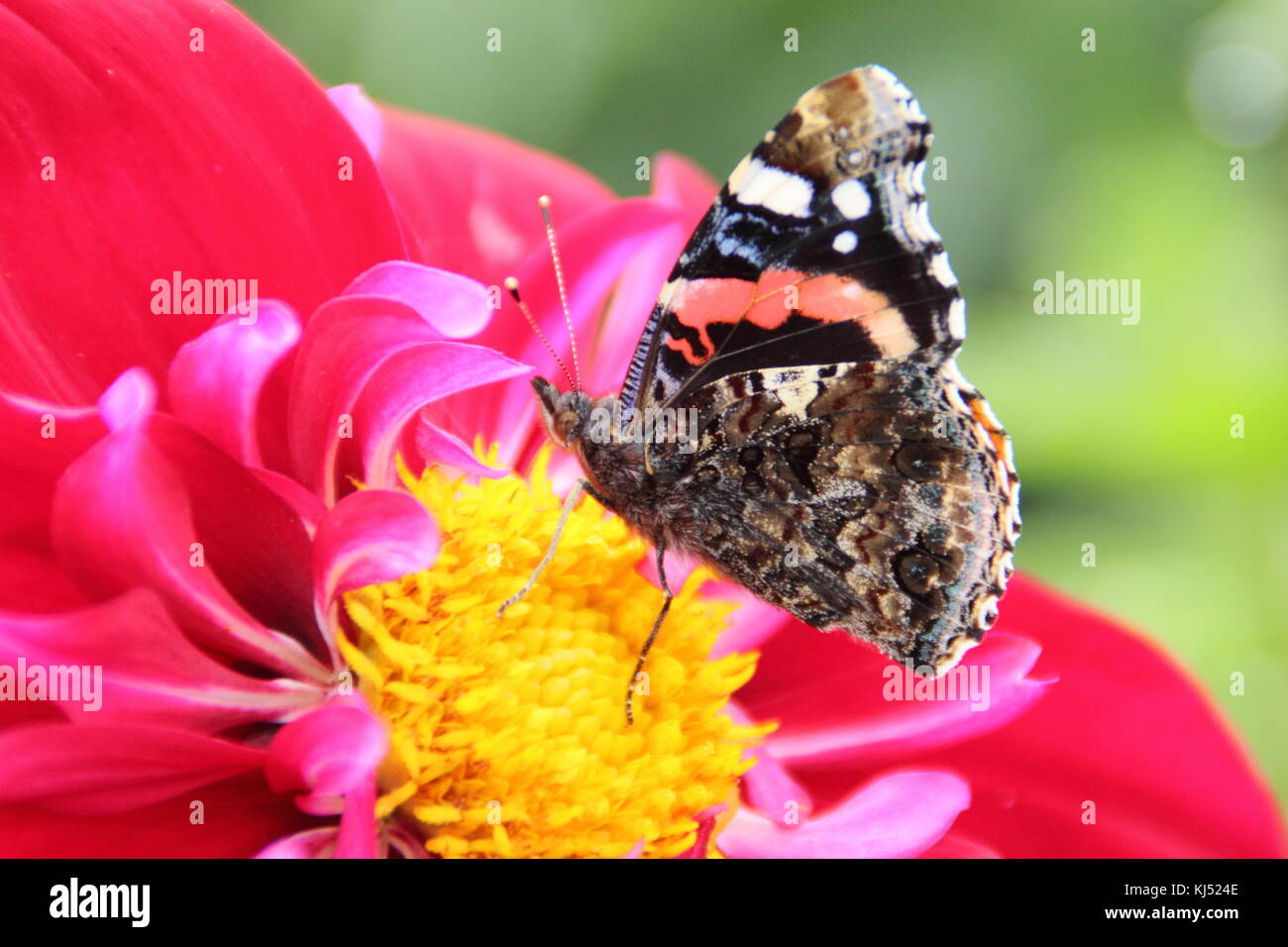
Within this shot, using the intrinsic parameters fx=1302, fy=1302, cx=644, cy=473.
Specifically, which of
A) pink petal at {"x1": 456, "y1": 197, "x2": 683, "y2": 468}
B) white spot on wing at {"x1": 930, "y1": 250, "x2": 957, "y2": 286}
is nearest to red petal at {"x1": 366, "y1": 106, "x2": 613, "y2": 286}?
pink petal at {"x1": 456, "y1": 197, "x2": 683, "y2": 468}

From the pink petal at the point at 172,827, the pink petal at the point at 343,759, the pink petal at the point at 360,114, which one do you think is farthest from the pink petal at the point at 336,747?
the pink petal at the point at 360,114

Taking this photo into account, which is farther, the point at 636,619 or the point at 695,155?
the point at 695,155

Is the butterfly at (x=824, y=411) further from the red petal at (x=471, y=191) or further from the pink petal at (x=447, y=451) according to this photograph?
the red petal at (x=471, y=191)

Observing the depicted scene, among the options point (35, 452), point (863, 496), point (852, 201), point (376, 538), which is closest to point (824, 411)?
point (863, 496)

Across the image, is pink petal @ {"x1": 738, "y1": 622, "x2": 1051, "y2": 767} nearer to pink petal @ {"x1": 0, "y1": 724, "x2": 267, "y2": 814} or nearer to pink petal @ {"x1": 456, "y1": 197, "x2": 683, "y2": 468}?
pink petal @ {"x1": 456, "y1": 197, "x2": 683, "y2": 468}

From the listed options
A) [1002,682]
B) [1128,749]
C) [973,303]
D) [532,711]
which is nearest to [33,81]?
[532,711]

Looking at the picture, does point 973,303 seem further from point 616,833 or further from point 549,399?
point 616,833

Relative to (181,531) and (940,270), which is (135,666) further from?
(940,270)
